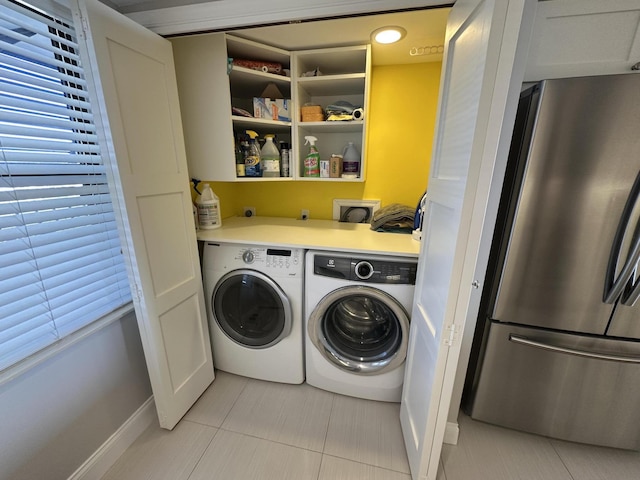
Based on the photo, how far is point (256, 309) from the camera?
5.40 feet

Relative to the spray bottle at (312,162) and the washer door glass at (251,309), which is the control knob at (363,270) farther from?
the spray bottle at (312,162)

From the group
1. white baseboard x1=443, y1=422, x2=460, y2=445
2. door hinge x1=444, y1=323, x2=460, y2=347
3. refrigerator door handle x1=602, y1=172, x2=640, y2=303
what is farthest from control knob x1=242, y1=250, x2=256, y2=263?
refrigerator door handle x1=602, y1=172, x2=640, y2=303

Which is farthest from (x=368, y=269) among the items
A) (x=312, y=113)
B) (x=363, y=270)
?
(x=312, y=113)

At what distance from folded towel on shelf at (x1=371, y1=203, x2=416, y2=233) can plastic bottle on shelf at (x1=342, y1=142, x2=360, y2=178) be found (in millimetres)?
334

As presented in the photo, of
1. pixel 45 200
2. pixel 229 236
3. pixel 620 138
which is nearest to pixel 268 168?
pixel 229 236

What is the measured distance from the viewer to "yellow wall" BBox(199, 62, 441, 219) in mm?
1771

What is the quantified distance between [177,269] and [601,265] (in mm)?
1930

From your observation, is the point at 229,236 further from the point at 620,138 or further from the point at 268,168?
the point at 620,138

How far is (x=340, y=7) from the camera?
3.18 feet

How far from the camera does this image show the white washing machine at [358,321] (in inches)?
53.3

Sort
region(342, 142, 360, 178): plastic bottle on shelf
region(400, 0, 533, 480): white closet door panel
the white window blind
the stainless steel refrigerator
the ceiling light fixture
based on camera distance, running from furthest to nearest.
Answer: region(342, 142, 360, 178): plastic bottle on shelf < the ceiling light fixture < the stainless steel refrigerator < the white window blind < region(400, 0, 533, 480): white closet door panel

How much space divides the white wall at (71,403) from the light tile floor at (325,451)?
231 mm

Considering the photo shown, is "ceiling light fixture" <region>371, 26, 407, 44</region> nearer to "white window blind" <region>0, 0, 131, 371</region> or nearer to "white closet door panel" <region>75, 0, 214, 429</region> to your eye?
"white closet door panel" <region>75, 0, 214, 429</region>

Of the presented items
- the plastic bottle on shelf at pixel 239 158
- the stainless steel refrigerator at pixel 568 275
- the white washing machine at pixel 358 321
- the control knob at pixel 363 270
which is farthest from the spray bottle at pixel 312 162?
the stainless steel refrigerator at pixel 568 275
